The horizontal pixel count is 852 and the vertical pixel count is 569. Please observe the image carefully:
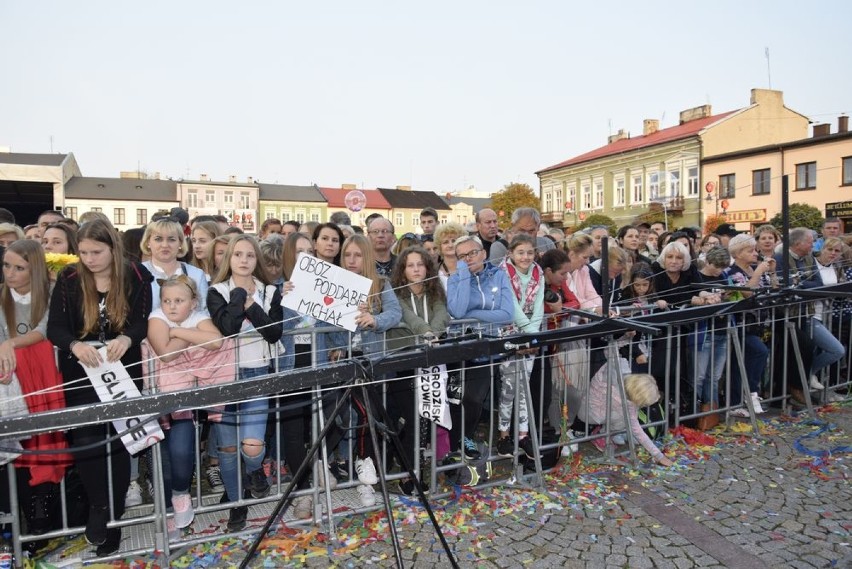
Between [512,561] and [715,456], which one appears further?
[715,456]

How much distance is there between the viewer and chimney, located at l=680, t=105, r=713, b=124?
4672cm

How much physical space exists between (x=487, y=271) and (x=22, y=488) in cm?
364

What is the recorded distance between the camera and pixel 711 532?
400 cm

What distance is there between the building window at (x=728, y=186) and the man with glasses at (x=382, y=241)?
126ft

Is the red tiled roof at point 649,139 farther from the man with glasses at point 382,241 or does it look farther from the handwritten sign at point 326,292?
the handwritten sign at point 326,292

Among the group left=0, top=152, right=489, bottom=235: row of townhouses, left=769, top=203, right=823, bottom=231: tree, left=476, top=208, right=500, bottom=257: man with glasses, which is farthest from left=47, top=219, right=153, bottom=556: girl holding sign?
left=0, top=152, right=489, bottom=235: row of townhouses

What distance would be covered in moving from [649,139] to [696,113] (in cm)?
399

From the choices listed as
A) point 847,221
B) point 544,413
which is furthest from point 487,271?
point 847,221

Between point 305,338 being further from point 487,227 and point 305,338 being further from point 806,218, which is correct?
point 806,218

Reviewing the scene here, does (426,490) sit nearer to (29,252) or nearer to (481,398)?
(481,398)

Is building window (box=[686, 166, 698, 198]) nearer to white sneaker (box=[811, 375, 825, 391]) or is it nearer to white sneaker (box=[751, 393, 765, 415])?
white sneaker (box=[811, 375, 825, 391])

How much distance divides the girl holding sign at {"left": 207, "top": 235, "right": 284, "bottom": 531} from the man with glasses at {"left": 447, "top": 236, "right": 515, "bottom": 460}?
1.45 meters

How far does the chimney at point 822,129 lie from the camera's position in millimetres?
36463

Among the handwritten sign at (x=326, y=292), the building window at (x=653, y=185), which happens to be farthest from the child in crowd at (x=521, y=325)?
the building window at (x=653, y=185)
